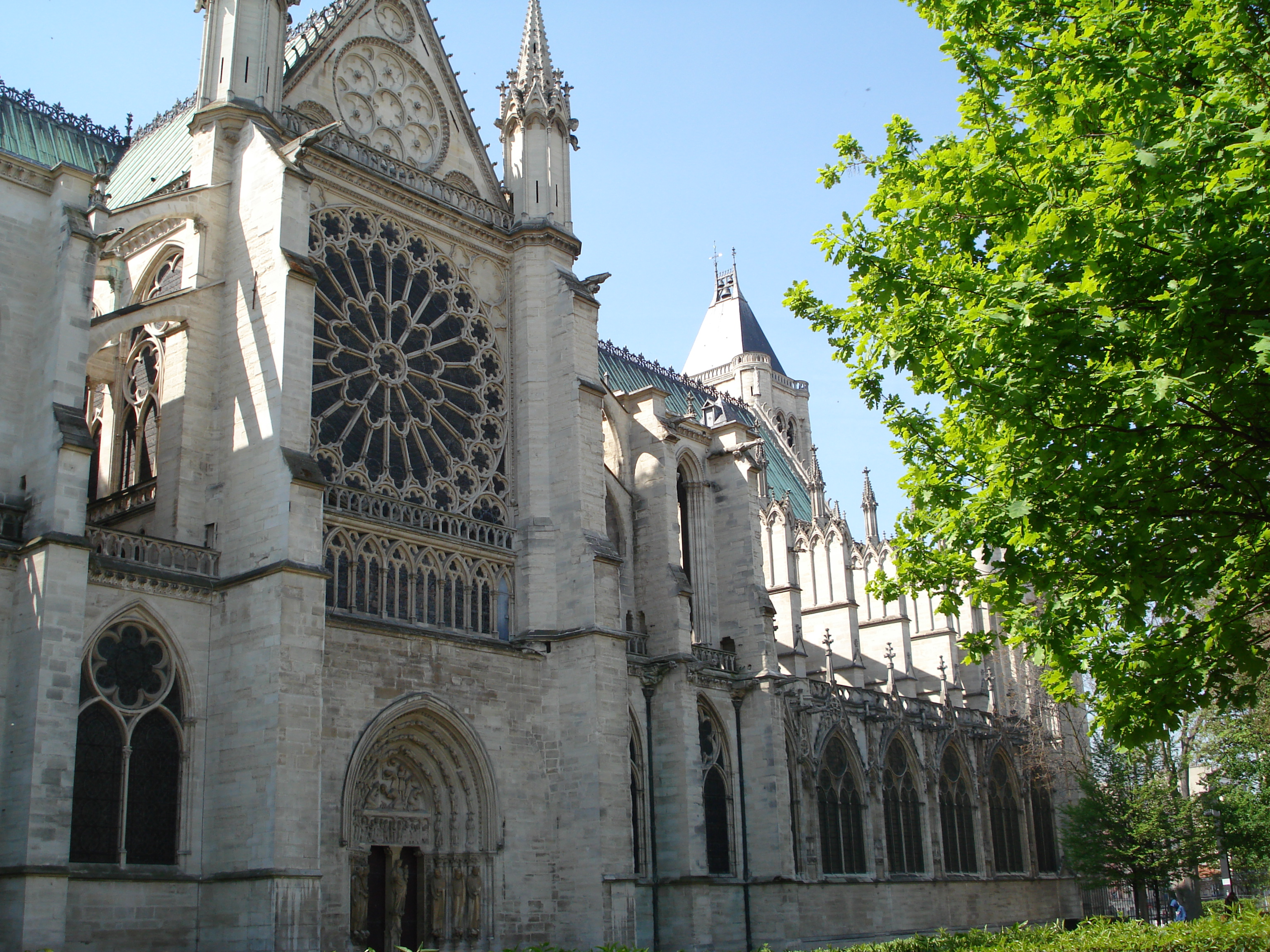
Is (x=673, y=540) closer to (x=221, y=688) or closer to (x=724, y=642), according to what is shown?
(x=724, y=642)

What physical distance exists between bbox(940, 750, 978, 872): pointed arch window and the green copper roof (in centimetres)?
2819

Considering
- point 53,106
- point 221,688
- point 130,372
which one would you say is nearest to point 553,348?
point 130,372

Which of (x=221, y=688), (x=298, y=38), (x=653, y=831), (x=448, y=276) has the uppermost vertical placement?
(x=298, y=38)

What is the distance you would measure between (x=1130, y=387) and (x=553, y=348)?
1739 cm

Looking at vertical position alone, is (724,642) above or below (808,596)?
below

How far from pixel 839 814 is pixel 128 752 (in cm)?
2113

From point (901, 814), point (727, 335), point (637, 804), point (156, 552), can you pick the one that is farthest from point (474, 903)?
point (727, 335)

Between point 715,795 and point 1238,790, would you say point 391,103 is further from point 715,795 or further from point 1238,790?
point 1238,790

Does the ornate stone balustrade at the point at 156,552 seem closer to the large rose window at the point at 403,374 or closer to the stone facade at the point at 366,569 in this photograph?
the stone facade at the point at 366,569

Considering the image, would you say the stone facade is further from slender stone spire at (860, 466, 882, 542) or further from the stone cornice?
slender stone spire at (860, 466, 882, 542)

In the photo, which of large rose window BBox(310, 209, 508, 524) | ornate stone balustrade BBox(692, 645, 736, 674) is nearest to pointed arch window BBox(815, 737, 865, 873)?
ornate stone balustrade BBox(692, 645, 736, 674)

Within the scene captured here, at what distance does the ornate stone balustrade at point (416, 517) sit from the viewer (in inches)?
890

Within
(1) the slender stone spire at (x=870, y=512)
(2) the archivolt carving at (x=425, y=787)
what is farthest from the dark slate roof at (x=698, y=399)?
(2) the archivolt carving at (x=425, y=787)

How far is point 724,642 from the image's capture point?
104 ft
